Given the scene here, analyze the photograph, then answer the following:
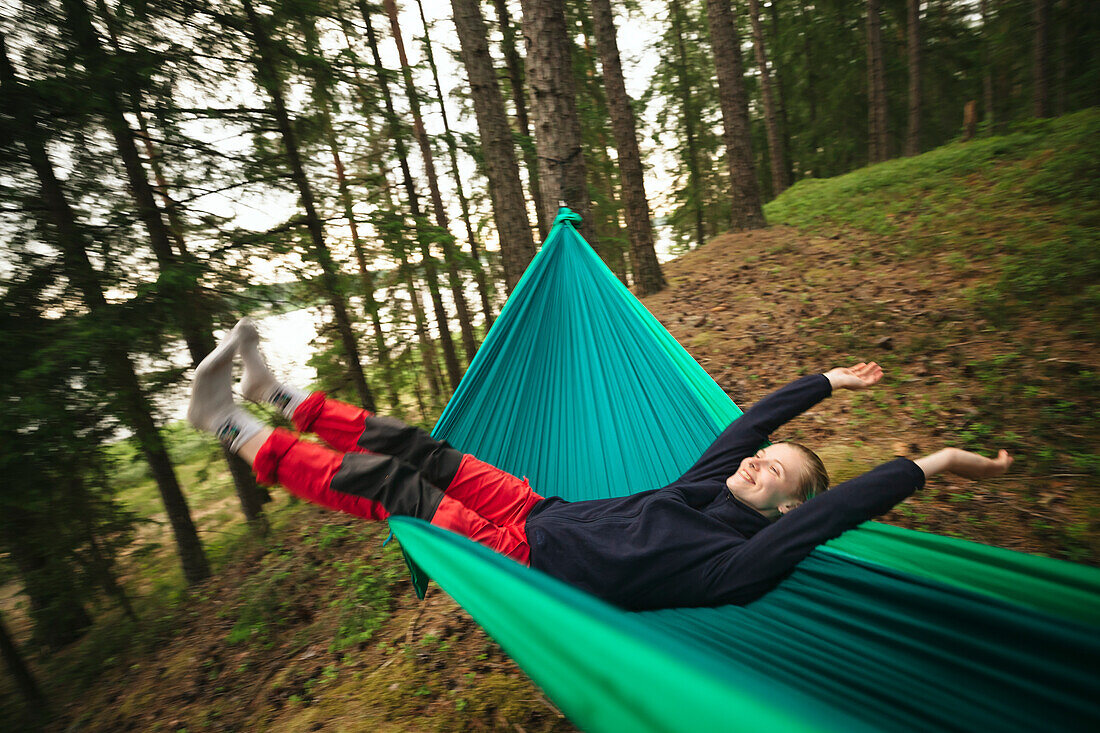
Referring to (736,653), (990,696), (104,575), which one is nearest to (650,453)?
(736,653)

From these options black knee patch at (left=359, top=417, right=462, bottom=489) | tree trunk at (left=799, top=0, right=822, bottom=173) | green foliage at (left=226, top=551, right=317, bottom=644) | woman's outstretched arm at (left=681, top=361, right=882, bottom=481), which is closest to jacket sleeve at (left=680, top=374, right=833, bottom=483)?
woman's outstretched arm at (left=681, top=361, right=882, bottom=481)

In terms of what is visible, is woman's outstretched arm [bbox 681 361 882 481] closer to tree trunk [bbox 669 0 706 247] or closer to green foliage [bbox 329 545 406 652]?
green foliage [bbox 329 545 406 652]

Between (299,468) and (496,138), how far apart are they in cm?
248

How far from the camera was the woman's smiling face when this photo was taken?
141 cm

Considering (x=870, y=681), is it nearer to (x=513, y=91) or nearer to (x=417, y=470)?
(x=417, y=470)

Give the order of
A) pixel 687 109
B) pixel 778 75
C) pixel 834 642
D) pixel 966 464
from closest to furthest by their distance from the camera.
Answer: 1. pixel 834 642
2. pixel 966 464
3. pixel 687 109
4. pixel 778 75

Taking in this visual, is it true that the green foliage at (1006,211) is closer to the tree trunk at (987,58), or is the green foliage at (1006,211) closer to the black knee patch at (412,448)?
the black knee patch at (412,448)

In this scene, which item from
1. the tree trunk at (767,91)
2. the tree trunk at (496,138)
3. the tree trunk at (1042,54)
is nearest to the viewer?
the tree trunk at (496,138)

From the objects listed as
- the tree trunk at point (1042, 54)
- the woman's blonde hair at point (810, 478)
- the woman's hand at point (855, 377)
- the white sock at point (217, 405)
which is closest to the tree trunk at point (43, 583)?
the white sock at point (217, 405)

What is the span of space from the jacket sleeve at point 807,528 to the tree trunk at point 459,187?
112 inches

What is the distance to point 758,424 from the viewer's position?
1.57 meters

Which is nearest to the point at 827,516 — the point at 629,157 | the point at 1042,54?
the point at 629,157

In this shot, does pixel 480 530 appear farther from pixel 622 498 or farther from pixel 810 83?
pixel 810 83

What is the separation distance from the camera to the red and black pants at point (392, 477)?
59.1 inches
